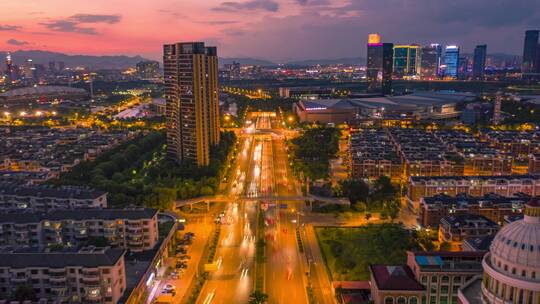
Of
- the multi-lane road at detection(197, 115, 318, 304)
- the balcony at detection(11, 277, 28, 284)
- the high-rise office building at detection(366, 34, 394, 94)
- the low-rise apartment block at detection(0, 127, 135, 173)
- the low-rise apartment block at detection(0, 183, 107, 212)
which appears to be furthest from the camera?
the high-rise office building at detection(366, 34, 394, 94)

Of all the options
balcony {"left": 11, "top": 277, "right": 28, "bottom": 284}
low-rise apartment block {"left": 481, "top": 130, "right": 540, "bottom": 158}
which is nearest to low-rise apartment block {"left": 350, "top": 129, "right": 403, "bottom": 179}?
low-rise apartment block {"left": 481, "top": 130, "right": 540, "bottom": 158}

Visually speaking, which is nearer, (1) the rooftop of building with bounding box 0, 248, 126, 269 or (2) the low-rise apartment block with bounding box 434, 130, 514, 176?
(1) the rooftop of building with bounding box 0, 248, 126, 269

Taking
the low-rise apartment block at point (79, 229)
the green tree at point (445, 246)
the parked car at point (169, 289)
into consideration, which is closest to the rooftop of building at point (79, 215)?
the low-rise apartment block at point (79, 229)

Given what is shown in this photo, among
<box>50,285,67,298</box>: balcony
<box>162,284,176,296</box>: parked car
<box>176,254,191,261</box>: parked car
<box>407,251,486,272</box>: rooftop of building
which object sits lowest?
<box>162,284,176,296</box>: parked car

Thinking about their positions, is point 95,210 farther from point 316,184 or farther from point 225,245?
point 316,184

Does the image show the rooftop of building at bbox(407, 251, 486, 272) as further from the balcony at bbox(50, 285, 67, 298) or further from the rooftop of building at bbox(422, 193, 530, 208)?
the balcony at bbox(50, 285, 67, 298)

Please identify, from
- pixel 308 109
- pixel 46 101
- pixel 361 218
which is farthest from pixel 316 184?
pixel 46 101

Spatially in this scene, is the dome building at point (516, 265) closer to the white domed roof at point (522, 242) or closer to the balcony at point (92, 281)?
the white domed roof at point (522, 242)

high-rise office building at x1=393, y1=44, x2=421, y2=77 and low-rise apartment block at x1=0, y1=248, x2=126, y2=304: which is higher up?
high-rise office building at x1=393, y1=44, x2=421, y2=77
